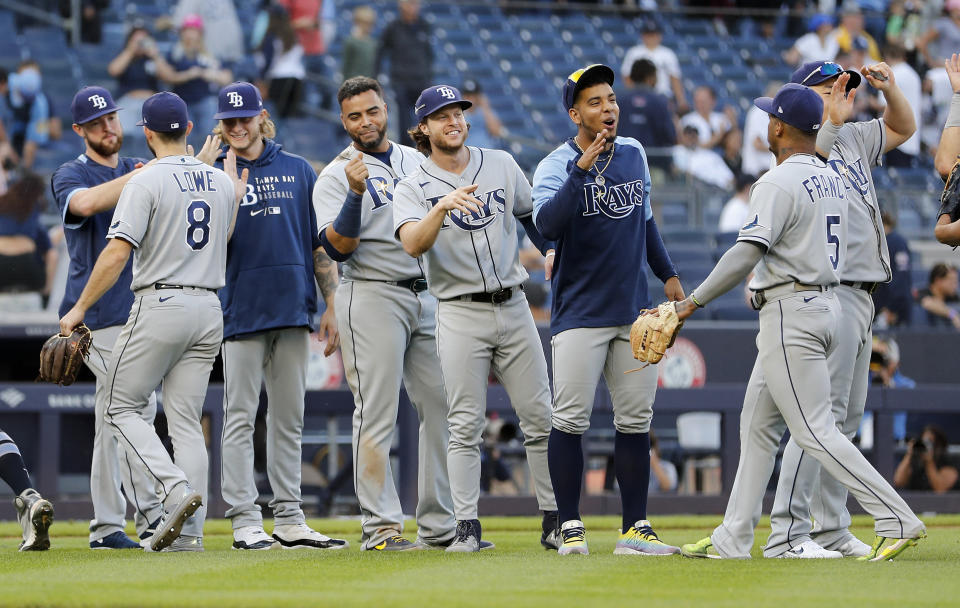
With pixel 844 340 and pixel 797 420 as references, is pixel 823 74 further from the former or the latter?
pixel 797 420

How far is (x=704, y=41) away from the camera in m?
20.7

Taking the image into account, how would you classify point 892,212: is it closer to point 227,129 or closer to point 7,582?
point 227,129

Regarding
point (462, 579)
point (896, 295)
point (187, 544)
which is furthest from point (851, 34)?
point (462, 579)

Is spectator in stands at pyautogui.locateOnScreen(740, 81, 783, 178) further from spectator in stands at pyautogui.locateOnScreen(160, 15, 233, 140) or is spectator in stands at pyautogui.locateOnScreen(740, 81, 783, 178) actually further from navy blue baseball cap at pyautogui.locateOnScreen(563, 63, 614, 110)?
navy blue baseball cap at pyautogui.locateOnScreen(563, 63, 614, 110)

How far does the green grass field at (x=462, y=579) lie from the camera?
4375 millimetres

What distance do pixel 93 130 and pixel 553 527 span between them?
10.1 ft

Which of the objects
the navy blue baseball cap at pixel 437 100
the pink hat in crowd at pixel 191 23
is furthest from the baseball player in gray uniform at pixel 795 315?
the pink hat in crowd at pixel 191 23

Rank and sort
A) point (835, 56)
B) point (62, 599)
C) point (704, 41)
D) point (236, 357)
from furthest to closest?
point (704, 41) < point (835, 56) < point (236, 357) < point (62, 599)

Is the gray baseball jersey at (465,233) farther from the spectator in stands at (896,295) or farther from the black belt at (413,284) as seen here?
the spectator in stands at (896,295)

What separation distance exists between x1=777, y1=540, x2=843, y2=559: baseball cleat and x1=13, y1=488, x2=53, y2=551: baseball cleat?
3.32m

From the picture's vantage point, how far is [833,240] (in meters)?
5.70

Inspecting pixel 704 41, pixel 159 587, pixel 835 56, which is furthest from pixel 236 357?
pixel 704 41

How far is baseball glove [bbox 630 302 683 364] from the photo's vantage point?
5.62 metres

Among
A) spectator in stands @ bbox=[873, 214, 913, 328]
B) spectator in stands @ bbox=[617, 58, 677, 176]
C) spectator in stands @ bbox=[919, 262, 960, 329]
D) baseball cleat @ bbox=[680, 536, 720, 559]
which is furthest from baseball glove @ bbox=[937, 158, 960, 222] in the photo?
spectator in stands @ bbox=[617, 58, 677, 176]
